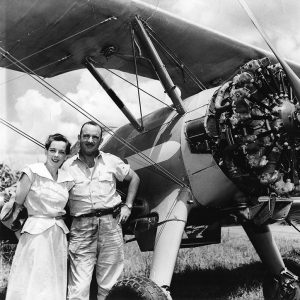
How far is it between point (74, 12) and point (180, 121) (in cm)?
168

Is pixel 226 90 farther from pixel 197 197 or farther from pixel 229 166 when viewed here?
pixel 197 197

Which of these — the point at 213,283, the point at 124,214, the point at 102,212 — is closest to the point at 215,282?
the point at 213,283

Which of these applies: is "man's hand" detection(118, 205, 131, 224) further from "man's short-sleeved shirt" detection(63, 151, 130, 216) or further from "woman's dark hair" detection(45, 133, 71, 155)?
"woman's dark hair" detection(45, 133, 71, 155)

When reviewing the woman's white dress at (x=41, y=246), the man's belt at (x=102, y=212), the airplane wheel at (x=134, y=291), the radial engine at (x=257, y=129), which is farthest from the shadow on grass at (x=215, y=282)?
the woman's white dress at (x=41, y=246)

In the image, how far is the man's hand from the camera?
148 inches

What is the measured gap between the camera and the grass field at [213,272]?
230 inches

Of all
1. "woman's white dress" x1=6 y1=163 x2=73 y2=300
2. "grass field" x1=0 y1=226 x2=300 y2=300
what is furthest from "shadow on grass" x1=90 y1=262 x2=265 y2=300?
"woman's white dress" x1=6 y1=163 x2=73 y2=300

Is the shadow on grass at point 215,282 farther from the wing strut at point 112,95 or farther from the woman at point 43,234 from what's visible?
the woman at point 43,234

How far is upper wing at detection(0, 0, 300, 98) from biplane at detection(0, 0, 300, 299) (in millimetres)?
14

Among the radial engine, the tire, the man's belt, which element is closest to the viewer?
the man's belt

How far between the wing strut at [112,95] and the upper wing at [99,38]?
0.16 m

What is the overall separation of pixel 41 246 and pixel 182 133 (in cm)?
202

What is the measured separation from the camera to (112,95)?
5.54 metres

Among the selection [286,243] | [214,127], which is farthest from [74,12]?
[286,243]
